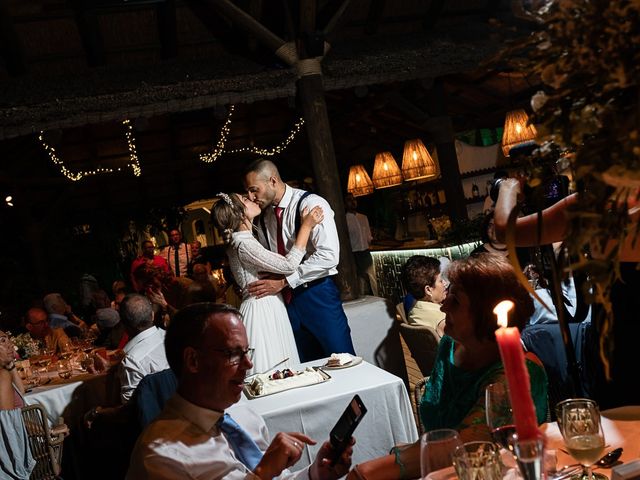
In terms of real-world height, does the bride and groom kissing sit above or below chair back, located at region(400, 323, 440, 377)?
above

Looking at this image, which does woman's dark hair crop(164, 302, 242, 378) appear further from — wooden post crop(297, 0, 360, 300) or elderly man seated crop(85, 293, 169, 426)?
wooden post crop(297, 0, 360, 300)

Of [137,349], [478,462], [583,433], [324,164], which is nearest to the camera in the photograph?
[478,462]

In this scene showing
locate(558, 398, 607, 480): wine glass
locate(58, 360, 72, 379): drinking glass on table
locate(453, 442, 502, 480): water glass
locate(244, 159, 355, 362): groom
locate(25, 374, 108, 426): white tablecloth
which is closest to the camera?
locate(453, 442, 502, 480): water glass

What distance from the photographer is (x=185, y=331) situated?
1923mm

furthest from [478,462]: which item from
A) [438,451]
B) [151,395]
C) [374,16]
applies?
[374,16]

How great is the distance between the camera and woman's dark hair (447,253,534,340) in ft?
6.77

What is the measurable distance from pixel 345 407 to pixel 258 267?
142 centimetres

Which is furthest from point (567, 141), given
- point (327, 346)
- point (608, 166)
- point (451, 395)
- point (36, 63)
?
point (36, 63)

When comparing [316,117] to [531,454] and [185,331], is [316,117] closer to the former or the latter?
[185,331]

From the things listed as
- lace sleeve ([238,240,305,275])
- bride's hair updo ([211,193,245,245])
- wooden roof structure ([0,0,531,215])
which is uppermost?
wooden roof structure ([0,0,531,215])

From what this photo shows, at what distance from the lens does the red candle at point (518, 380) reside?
2.94 ft

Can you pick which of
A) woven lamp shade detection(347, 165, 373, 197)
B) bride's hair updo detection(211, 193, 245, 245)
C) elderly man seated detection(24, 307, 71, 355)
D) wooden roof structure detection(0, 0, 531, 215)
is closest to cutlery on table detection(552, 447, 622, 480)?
bride's hair updo detection(211, 193, 245, 245)

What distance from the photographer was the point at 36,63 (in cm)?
668

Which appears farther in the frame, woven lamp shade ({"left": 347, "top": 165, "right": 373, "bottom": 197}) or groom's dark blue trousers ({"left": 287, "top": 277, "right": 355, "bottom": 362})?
woven lamp shade ({"left": 347, "top": 165, "right": 373, "bottom": 197})
